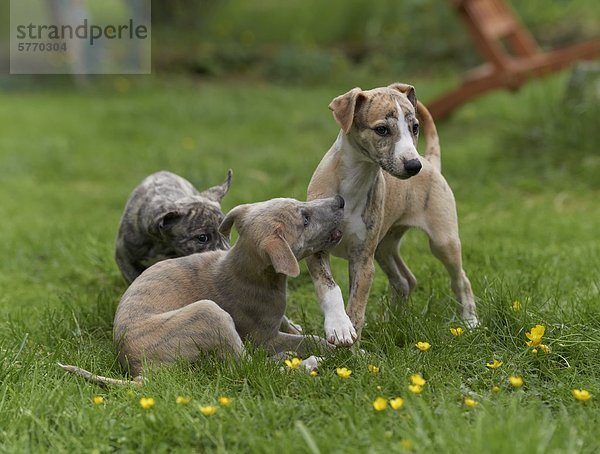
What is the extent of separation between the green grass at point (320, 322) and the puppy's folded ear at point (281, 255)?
45cm

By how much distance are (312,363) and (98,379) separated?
40.7 inches

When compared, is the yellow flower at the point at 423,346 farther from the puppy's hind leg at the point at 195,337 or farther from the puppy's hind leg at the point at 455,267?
the puppy's hind leg at the point at 195,337

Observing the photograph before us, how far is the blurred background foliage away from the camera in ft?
49.6

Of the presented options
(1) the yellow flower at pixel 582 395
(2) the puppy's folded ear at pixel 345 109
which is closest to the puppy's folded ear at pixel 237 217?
(2) the puppy's folded ear at pixel 345 109

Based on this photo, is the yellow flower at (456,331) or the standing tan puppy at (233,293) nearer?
the standing tan puppy at (233,293)

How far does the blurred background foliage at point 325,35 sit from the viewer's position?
15.1 metres

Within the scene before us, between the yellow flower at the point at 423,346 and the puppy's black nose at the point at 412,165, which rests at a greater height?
the puppy's black nose at the point at 412,165

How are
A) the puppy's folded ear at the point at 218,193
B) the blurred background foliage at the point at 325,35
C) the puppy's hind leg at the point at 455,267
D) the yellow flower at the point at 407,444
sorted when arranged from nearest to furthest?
the yellow flower at the point at 407,444 → the puppy's hind leg at the point at 455,267 → the puppy's folded ear at the point at 218,193 → the blurred background foliage at the point at 325,35

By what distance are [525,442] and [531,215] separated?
4601 millimetres

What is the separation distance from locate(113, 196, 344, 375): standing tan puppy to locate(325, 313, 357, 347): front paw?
0.21 metres

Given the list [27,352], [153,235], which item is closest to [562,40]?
[153,235]

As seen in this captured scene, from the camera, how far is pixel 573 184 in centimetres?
845

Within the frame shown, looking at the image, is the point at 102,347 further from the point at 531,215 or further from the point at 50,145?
the point at 50,145

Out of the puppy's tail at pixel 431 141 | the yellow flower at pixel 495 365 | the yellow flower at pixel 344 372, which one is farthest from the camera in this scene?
the puppy's tail at pixel 431 141
